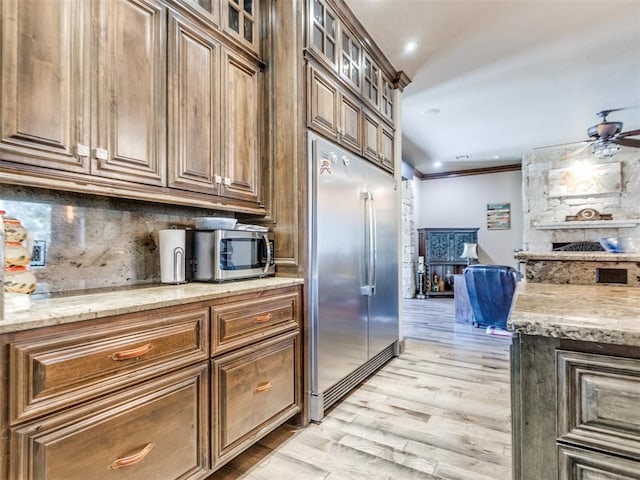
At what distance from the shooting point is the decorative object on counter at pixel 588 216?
6039mm

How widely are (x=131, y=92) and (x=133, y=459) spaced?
1.48 meters

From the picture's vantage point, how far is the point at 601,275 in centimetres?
154

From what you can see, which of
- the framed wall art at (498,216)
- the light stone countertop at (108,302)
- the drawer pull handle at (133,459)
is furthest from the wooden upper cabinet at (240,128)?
the framed wall art at (498,216)

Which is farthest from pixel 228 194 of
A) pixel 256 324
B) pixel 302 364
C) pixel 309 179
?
pixel 302 364

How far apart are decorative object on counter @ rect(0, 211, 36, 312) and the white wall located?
7.76m

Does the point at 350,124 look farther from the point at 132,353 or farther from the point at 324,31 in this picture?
the point at 132,353

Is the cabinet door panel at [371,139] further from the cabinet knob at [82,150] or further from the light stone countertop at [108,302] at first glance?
the cabinet knob at [82,150]

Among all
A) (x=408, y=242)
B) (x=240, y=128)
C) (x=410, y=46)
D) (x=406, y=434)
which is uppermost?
(x=410, y=46)

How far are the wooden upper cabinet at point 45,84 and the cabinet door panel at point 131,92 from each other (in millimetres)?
67

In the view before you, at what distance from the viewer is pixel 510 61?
3342mm

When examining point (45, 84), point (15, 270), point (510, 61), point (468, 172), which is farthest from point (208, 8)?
point (468, 172)

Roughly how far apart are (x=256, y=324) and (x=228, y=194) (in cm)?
77

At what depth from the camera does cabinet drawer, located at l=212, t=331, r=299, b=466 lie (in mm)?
1595

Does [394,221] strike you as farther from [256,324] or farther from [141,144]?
[141,144]
